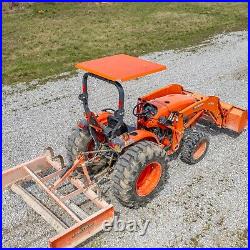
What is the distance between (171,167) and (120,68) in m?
2.70

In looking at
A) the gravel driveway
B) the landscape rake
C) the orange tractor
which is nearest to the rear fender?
the orange tractor

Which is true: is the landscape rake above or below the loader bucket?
below

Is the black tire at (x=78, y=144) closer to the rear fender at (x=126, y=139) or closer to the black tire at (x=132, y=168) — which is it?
the rear fender at (x=126, y=139)

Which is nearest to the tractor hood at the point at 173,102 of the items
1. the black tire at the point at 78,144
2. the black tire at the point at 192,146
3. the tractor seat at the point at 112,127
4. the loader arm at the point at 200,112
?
the loader arm at the point at 200,112

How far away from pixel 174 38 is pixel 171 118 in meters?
11.2

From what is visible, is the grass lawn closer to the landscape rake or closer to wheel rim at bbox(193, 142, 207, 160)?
the landscape rake

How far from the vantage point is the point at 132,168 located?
5734 mm

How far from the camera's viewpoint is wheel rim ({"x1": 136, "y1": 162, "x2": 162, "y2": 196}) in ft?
20.6

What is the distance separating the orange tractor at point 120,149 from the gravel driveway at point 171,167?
0.98ft

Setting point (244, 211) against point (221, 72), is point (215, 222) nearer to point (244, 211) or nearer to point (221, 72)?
point (244, 211)

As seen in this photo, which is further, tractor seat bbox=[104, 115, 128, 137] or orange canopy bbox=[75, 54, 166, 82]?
tractor seat bbox=[104, 115, 128, 137]

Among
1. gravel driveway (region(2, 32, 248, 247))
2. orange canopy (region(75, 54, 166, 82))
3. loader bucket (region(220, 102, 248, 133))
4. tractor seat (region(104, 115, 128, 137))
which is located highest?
orange canopy (region(75, 54, 166, 82))

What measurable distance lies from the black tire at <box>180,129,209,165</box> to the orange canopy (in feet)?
6.33

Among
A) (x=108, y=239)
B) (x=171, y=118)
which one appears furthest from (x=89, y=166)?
(x=171, y=118)
